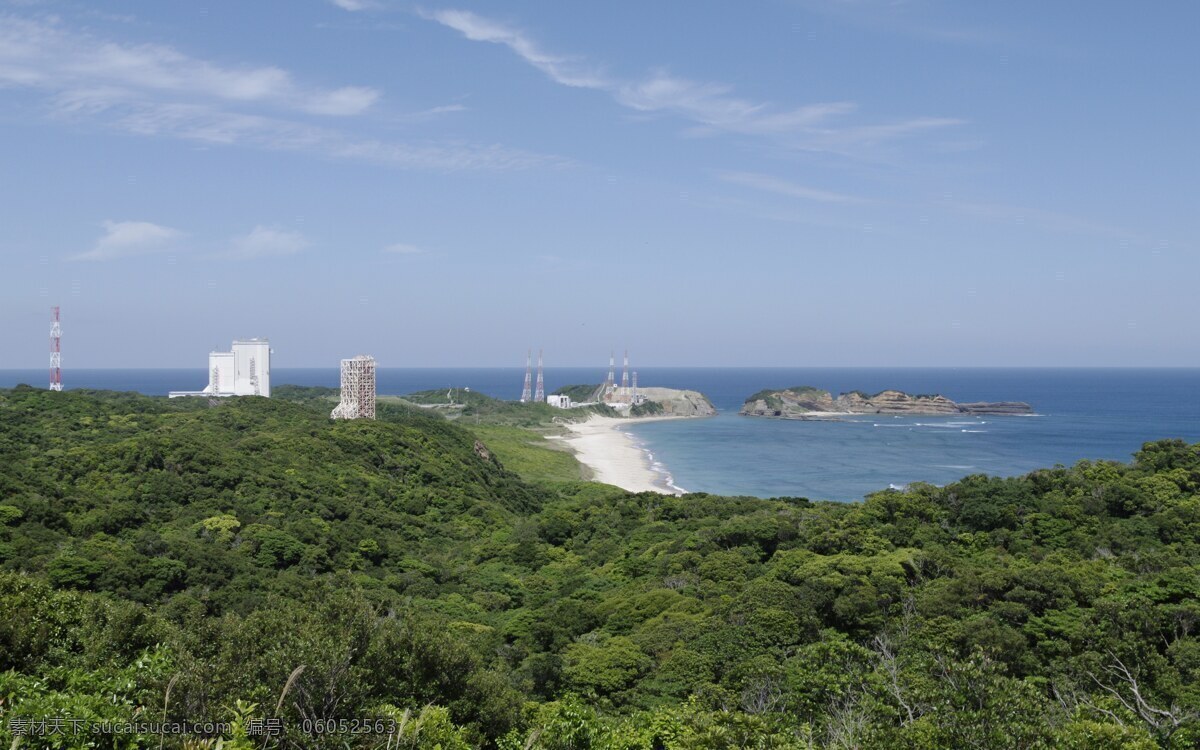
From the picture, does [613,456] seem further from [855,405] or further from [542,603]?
[855,405]

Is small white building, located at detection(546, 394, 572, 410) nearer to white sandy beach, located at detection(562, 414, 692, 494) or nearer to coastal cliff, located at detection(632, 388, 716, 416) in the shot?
white sandy beach, located at detection(562, 414, 692, 494)

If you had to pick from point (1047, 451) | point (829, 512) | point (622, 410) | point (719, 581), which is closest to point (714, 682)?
point (719, 581)

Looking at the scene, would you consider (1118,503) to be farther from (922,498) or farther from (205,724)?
(205,724)

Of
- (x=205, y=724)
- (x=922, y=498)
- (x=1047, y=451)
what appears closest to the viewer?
(x=205, y=724)

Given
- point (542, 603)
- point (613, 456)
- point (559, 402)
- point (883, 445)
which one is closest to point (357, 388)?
point (613, 456)

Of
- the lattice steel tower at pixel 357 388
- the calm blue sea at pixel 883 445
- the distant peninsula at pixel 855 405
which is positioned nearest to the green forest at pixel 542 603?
the lattice steel tower at pixel 357 388

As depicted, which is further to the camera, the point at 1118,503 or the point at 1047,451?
the point at 1047,451

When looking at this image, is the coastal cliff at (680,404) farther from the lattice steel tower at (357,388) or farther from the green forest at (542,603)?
the green forest at (542,603)

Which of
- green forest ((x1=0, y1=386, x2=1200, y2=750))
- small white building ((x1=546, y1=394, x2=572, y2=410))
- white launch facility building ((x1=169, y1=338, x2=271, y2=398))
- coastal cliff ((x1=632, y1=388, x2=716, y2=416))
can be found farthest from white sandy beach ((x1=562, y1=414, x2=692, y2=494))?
white launch facility building ((x1=169, y1=338, x2=271, y2=398))
